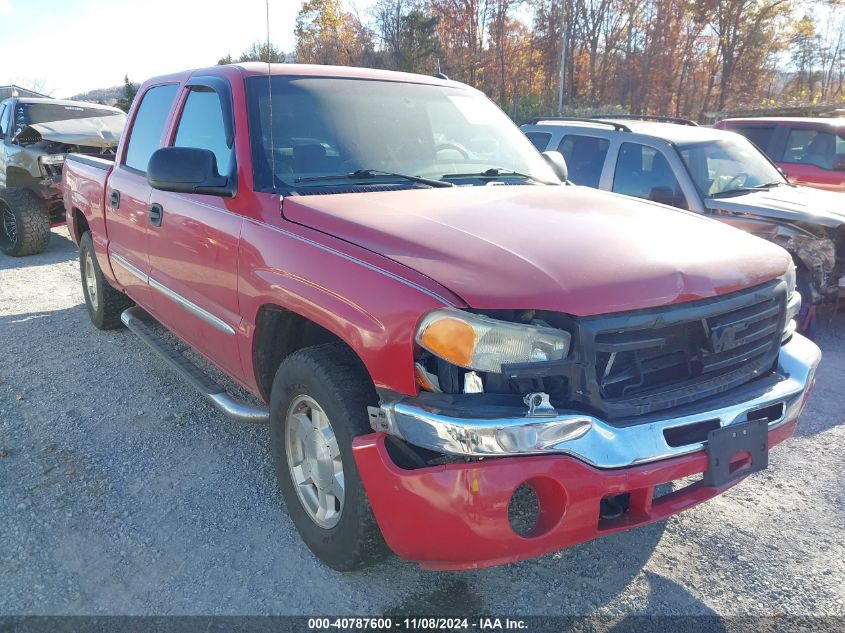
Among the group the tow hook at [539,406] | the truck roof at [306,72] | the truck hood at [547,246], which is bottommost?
the tow hook at [539,406]

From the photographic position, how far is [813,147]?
29.3 feet

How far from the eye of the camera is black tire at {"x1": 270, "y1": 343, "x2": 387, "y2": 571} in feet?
7.47

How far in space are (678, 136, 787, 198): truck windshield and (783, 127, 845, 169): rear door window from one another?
2438 millimetres

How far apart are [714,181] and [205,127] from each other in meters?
4.84

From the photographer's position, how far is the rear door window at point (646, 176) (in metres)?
6.14

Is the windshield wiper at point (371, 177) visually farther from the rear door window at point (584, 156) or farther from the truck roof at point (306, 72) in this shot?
the rear door window at point (584, 156)

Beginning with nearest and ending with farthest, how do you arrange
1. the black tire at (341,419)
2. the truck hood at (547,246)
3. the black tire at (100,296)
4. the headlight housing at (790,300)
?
the truck hood at (547,246) < the black tire at (341,419) < the headlight housing at (790,300) < the black tire at (100,296)

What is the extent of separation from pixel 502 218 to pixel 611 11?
1493 inches

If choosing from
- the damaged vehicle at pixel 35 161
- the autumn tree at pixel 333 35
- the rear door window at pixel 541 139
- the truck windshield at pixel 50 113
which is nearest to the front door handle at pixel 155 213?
the rear door window at pixel 541 139

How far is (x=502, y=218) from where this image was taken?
2611 millimetres

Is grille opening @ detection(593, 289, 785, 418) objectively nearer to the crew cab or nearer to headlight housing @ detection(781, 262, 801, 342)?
headlight housing @ detection(781, 262, 801, 342)

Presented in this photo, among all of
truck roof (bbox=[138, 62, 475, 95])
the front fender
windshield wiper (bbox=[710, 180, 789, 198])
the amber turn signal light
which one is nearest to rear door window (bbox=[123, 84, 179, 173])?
truck roof (bbox=[138, 62, 475, 95])

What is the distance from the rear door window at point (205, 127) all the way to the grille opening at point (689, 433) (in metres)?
2.21

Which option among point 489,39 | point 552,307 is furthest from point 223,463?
point 489,39
